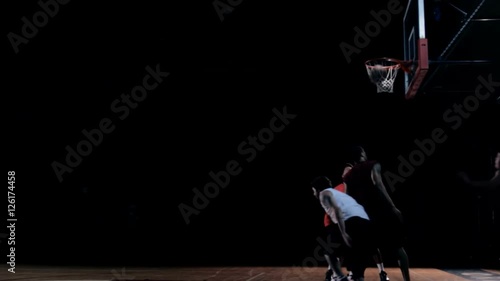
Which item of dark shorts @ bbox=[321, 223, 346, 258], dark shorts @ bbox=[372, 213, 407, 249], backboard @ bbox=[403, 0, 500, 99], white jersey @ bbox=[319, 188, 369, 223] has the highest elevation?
backboard @ bbox=[403, 0, 500, 99]

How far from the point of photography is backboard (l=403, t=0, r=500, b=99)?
7777mm

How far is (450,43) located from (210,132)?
21.0 feet

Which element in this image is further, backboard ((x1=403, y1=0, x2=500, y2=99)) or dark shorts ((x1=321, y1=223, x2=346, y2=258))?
backboard ((x1=403, y1=0, x2=500, y2=99))

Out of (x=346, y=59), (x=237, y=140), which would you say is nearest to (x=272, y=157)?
(x=237, y=140)

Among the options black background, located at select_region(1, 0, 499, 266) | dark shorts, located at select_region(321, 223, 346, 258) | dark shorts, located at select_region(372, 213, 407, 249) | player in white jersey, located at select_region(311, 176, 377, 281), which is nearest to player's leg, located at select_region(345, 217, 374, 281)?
player in white jersey, located at select_region(311, 176, 377, 281)

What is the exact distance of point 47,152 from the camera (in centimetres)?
1372

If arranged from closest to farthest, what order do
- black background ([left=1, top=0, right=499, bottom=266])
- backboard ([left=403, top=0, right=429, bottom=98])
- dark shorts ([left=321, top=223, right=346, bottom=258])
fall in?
dark shorts ([left=321, top=223, right=346, bottom=258])
backboard ([left=403, top=0, right=429, bottom=98])
black background ([left=1, top=0, right=499, bottom=266])

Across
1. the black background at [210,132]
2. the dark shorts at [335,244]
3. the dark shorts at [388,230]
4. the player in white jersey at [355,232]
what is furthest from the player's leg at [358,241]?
the black background at [210,132]

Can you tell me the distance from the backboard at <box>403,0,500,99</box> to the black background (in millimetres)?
2451

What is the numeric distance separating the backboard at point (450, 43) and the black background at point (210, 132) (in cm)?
245

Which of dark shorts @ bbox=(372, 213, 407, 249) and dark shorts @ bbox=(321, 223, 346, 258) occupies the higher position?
dark shorts @ bbox=(372, 213, 407, 249)

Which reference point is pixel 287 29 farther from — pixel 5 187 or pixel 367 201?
pixel 367 201

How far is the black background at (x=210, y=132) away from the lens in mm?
12656

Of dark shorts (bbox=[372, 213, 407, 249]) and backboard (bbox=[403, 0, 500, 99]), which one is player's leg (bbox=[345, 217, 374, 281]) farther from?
backboard (bbox=[403, 0, 500, 99])
